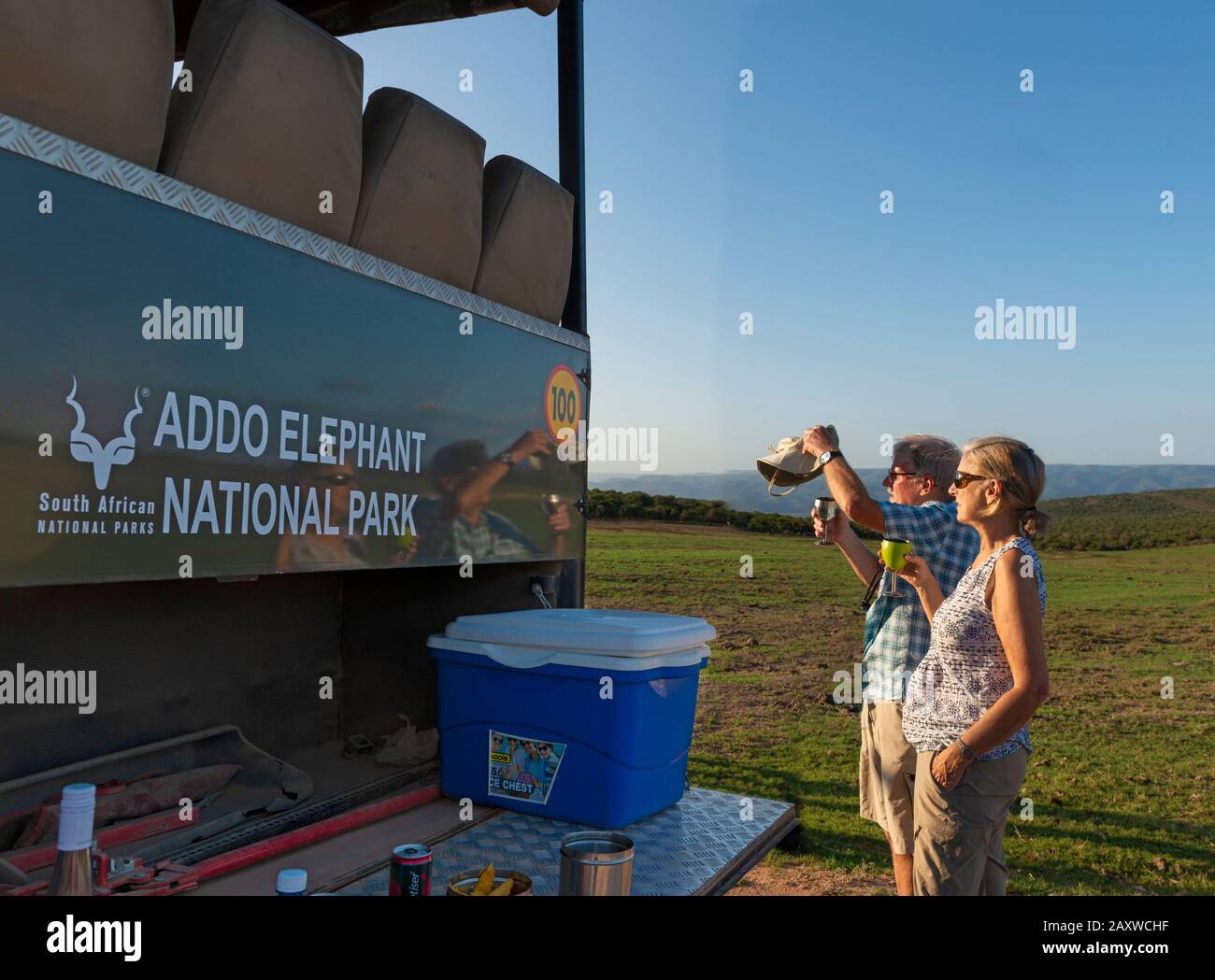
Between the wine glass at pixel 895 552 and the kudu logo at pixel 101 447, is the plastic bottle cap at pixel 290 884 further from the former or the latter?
the wine glass at pixel 895 552

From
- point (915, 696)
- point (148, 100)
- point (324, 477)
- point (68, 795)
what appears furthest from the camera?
point (915, 696)

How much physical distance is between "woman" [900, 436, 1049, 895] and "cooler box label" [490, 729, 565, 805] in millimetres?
946

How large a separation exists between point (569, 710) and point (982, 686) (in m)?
1.04

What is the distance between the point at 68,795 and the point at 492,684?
126 cm

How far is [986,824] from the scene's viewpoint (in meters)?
2.23

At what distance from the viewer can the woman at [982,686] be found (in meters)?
2.16

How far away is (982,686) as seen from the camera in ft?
7.43

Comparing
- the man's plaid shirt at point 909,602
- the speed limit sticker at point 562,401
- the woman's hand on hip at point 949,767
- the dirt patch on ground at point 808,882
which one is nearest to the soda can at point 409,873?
the woman's hand on hip at point 949,767

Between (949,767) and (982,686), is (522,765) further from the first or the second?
(982,686)

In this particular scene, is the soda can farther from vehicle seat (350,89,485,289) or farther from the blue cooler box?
vehicle seat (350,89,485,289)

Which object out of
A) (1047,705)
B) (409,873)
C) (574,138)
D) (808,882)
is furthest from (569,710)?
(1047,705)
